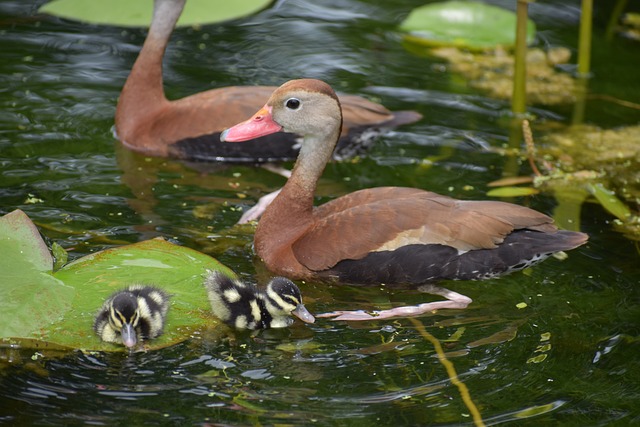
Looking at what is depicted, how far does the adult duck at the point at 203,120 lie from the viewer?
683cm

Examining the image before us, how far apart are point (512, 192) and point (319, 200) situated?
119 cm

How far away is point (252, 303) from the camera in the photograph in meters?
4.72

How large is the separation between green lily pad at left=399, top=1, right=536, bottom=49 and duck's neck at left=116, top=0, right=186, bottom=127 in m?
2.50

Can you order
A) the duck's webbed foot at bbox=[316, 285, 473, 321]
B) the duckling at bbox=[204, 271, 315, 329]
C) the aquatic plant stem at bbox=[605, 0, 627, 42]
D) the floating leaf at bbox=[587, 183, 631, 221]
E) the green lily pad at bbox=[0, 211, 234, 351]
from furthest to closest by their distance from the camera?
the aquatic plant stem at bbox=[605, 0, 627, 42] < the floating leaf at bbox=[587, 183, 631, 221] < the duck's webbed foot at bbox=[316, 285, 473, 321] < the duckling at bbox=[204, 271, 315, 329] < the green lily pad at bbox=[0, 211, 234, 351]

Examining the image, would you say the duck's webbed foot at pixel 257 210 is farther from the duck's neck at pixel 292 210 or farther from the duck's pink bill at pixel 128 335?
the duck's pink bill at pixel 128 335

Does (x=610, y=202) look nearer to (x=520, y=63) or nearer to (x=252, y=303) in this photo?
(x=520, y=63)

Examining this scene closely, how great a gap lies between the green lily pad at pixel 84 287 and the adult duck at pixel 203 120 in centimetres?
182

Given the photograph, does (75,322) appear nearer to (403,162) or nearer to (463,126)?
(403,162)

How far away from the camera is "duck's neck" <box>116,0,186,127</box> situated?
698cm

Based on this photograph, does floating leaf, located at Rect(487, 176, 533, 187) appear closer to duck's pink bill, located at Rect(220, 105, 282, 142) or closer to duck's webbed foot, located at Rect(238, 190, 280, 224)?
duck's webbed foot, located at Rect(238, 190, 280, 224)

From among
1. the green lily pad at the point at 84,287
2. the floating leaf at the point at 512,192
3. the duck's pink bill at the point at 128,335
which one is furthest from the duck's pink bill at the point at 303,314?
the floating leaf at the point at 512,192

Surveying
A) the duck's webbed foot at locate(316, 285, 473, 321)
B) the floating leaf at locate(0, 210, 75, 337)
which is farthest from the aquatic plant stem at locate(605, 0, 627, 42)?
the floating leaf at locate(0, 210, 75, 337)

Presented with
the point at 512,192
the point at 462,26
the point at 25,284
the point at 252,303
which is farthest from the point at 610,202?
the point at 25,284

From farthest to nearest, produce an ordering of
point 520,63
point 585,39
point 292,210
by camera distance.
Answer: point 585,39 < point 520,63 < point 292,210
